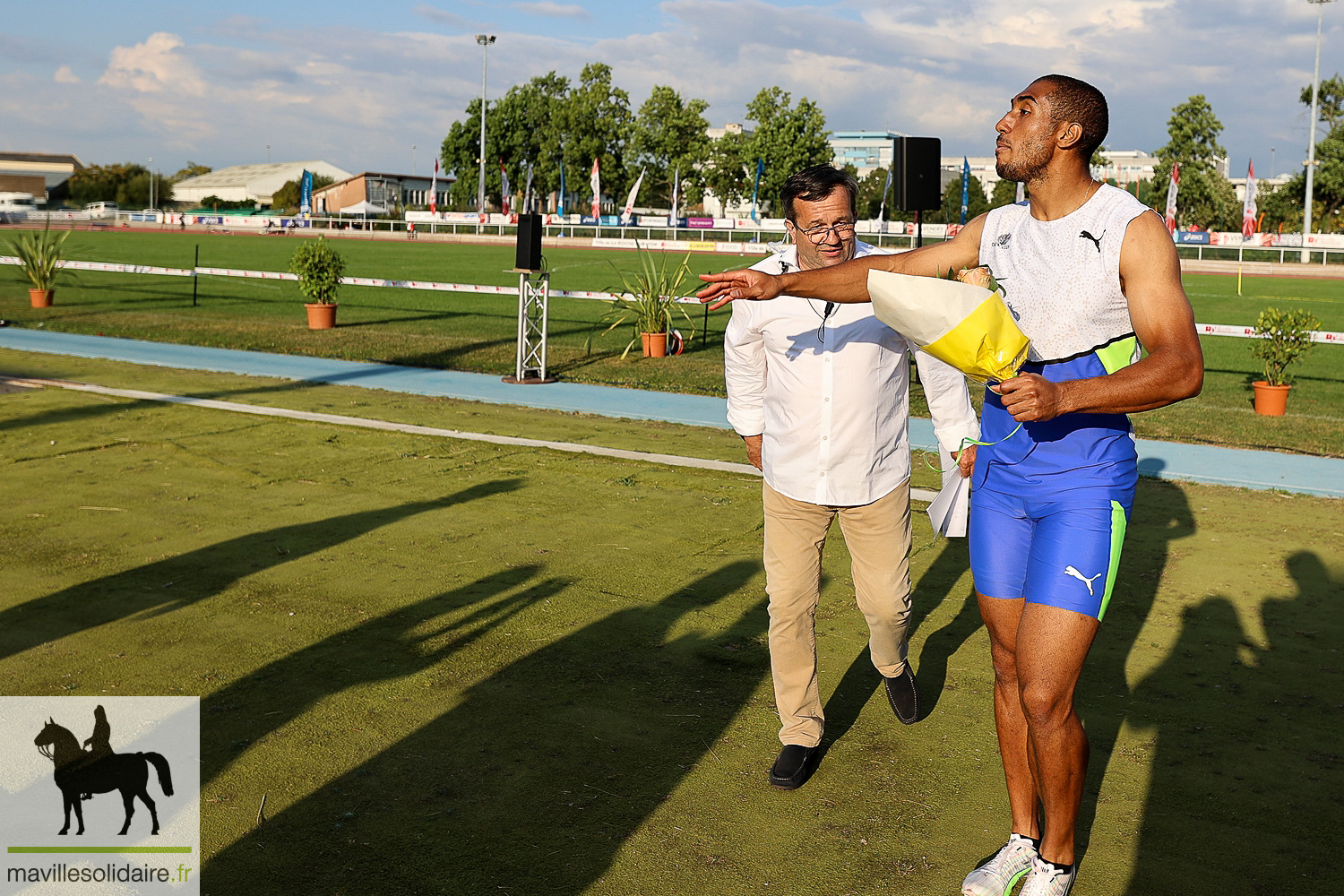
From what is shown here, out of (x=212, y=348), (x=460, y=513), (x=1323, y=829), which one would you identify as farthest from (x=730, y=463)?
(x=212, y=348)

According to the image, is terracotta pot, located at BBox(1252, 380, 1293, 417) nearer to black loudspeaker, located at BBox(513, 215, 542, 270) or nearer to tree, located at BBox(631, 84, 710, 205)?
black loudspeaker, located at BBox(513, 215, 542, 270)

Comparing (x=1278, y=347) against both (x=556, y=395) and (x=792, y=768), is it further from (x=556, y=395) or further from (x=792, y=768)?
(x=792, y=768)

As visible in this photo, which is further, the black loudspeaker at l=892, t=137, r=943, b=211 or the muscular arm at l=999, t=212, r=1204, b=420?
the black loudspeaker at l=892, t=137, r=943, b=211

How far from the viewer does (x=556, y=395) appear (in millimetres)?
13258

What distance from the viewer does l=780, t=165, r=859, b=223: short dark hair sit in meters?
3.94

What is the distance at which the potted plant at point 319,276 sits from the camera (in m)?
18.4

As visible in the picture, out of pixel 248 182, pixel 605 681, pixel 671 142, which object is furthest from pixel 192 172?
pixel 605 681

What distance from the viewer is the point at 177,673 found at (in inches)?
186

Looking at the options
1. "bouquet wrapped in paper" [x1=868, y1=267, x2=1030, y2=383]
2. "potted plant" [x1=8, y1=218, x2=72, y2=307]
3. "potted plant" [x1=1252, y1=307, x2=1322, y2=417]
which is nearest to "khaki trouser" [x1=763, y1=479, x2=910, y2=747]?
"bouquet wrapped in paper" [x1=868, y1=267, x2=1030, y2=383]

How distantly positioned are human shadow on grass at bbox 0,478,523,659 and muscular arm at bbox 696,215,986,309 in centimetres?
368

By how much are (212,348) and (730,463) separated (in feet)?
34.3

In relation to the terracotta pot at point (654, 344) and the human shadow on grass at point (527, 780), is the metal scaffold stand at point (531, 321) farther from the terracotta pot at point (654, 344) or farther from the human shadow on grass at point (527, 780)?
the human shadow on grass at point (527, 780)

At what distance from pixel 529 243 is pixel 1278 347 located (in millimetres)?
8406

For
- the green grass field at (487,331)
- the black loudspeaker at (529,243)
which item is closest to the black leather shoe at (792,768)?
the green grass field at (487,331)
